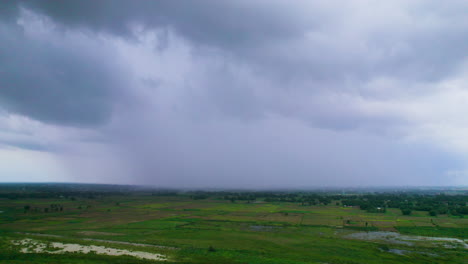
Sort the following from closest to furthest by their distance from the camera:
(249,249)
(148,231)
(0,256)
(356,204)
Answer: (0,256) → (249,249) → (148,231) → (356,204)

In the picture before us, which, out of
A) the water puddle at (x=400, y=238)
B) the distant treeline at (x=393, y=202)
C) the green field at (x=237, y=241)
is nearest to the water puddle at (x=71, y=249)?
the green field at (x=237, y=241)

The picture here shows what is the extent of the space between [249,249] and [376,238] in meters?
23.6

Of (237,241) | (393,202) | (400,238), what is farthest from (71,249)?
(393,202)

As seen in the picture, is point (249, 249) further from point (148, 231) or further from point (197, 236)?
point (148, 231)

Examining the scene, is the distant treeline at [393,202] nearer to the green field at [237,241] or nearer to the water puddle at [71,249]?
the green field at [237,241]

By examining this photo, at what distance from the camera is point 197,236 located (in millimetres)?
41312

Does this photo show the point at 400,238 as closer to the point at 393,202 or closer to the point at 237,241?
the point at 237,241

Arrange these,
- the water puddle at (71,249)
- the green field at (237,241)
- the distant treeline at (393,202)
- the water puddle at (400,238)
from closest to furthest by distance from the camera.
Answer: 1. the green field at (237,241)
2. the water puddle at (71,249)
3. the water puddle at (400,238)
4. the distant treeline at (393,202)

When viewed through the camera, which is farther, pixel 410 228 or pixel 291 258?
pixel 410 228

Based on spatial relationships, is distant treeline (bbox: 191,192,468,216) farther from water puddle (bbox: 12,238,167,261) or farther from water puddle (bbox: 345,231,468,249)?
water puddle (bbox: 12,238,167,261)

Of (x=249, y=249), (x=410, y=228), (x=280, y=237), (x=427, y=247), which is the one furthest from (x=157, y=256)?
(x=410, y=228)

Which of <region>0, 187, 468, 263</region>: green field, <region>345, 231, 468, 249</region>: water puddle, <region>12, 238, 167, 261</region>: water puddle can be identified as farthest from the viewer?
<region>345, 231, 468, 249</region>: water puddle

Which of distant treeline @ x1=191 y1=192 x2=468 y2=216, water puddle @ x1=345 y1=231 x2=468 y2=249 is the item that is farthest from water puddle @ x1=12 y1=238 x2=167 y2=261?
distant treeline @ x1=191 y1=192 x2=468 y2=216

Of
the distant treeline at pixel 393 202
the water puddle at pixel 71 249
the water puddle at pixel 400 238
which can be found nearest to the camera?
the water puddle at pixel 71 249
